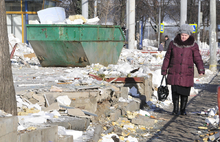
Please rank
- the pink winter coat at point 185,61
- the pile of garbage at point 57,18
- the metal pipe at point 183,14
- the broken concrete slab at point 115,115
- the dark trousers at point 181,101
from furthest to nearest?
the metal pipe at point 183,14 → the pile of garbage at point 57,18 → the dark trousers at point 181,101 → the pink winter coat at point 185,61 → the broken concrete slab at point 115,115

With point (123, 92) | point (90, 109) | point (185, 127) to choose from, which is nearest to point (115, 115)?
point (90, 109)

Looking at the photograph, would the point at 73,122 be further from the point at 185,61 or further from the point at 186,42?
the point at 186,42

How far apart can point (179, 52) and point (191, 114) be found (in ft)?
4.02

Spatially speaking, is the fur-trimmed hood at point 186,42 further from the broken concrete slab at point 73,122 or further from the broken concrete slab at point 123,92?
the broken concrete slab at point 73,122

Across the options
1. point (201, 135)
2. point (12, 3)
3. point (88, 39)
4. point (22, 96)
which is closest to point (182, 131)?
point (201, 135)

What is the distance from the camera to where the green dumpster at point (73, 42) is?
10.8 metres

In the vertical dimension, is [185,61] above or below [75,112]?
above

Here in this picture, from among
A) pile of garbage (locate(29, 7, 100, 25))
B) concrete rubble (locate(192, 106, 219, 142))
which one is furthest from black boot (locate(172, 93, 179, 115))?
pile of garbage (locate(29, 7, 100, 25))

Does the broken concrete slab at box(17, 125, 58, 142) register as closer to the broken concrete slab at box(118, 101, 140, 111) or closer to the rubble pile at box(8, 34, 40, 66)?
the broken concrete slab at box(118, 101, 140, 111)

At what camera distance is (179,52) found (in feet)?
20.2

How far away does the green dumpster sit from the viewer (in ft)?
35.5

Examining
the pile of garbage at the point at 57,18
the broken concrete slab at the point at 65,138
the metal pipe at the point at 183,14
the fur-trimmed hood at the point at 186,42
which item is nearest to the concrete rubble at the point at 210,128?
the fur-trimmed hood at the point at 186,42

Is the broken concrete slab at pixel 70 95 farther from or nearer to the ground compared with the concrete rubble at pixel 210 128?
farther from the ground

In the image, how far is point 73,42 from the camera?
35.3 ft
